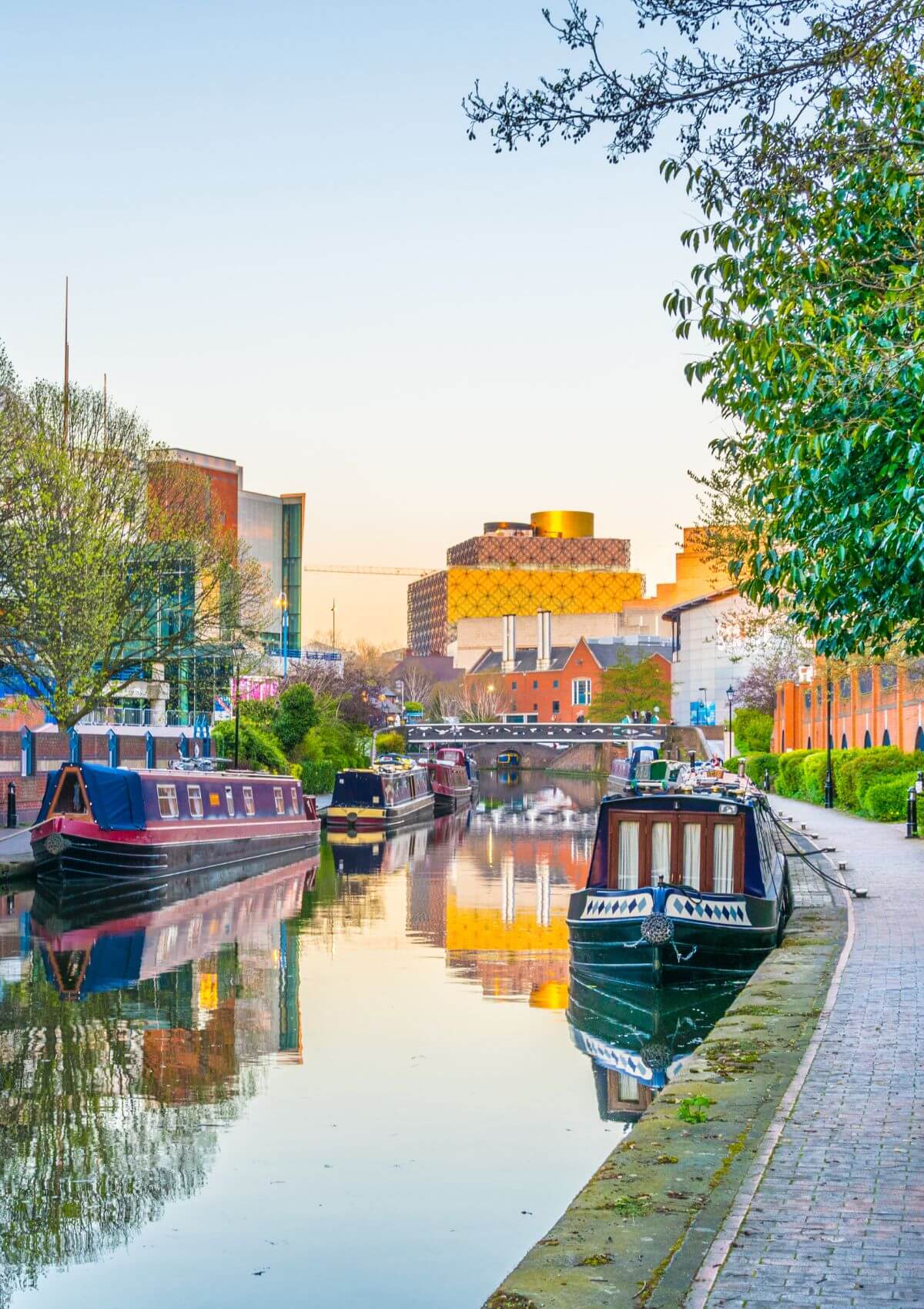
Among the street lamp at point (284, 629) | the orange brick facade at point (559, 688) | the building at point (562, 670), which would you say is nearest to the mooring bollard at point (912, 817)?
the street lamp at point (284, 629)

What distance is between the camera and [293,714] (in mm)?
53188

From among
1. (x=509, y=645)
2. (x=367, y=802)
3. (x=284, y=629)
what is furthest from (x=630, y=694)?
(x=367, y=802)

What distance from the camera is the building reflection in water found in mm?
9961

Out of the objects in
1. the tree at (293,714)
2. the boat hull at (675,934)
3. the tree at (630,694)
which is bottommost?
the boat hull at (675,934)

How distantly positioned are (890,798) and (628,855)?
1885 centimetres

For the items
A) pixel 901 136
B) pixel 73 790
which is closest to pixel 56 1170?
pixel 901 136

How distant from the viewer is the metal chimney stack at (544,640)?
14875 cm

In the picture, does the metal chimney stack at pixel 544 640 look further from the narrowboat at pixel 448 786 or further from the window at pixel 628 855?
the window at pixel 628 855

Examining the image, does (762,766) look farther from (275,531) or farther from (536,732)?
(536,732)

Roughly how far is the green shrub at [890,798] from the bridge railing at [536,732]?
210ft

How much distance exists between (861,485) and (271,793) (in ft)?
99.8

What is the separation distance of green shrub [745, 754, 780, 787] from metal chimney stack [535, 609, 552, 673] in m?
85.8

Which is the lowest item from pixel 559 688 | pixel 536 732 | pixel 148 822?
pixel 148 822

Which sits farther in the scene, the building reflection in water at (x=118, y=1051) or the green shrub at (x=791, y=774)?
the green shrub at (x=791, y=774)
